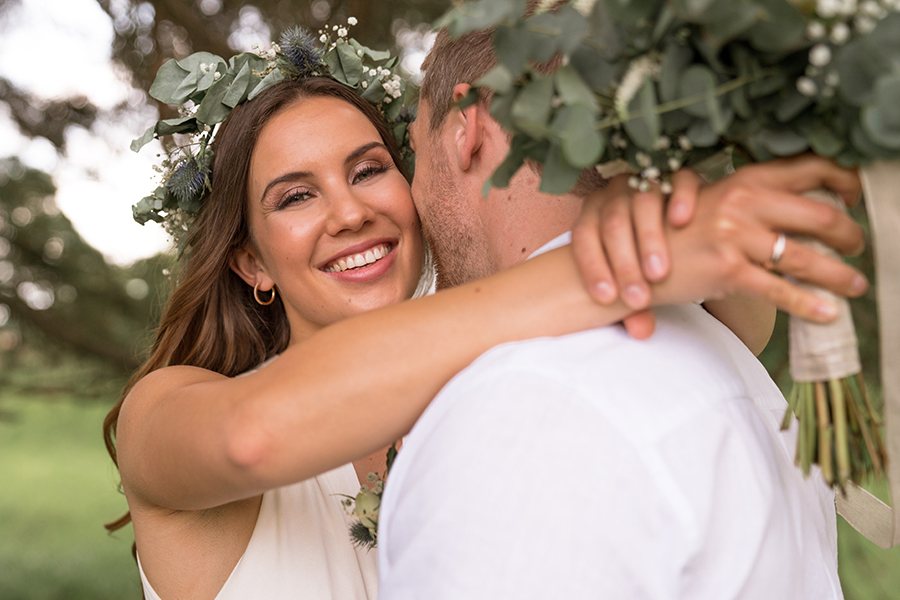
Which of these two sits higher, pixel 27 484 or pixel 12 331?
pixel 12 331

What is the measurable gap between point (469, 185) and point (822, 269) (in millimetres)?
830

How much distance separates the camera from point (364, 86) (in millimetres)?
2729

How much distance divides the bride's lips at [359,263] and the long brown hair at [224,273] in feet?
1.34

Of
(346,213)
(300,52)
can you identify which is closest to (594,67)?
(346,213)

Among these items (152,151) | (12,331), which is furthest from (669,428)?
(12,331)

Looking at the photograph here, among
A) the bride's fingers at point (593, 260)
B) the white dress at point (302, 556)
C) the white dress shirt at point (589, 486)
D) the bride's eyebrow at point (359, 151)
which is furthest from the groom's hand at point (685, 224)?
the bride's eyebrow at point (359, 151)

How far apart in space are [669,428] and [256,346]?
2.06 m

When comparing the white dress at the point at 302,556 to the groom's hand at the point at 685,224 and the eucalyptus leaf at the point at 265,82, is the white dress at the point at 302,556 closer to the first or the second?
the groom's hand at the point at 685,224

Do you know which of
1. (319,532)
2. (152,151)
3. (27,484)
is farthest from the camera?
(27,484)

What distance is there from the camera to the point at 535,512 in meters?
0.92

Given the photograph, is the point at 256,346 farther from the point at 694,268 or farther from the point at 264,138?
the point at 694,268

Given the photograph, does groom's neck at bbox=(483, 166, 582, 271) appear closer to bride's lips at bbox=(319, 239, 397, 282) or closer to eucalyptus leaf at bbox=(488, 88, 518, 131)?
eucalyptus leaf at bbox=(488, 88, 518, 131)

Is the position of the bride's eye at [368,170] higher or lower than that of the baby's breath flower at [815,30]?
lower

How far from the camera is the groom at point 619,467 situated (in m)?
0.92
